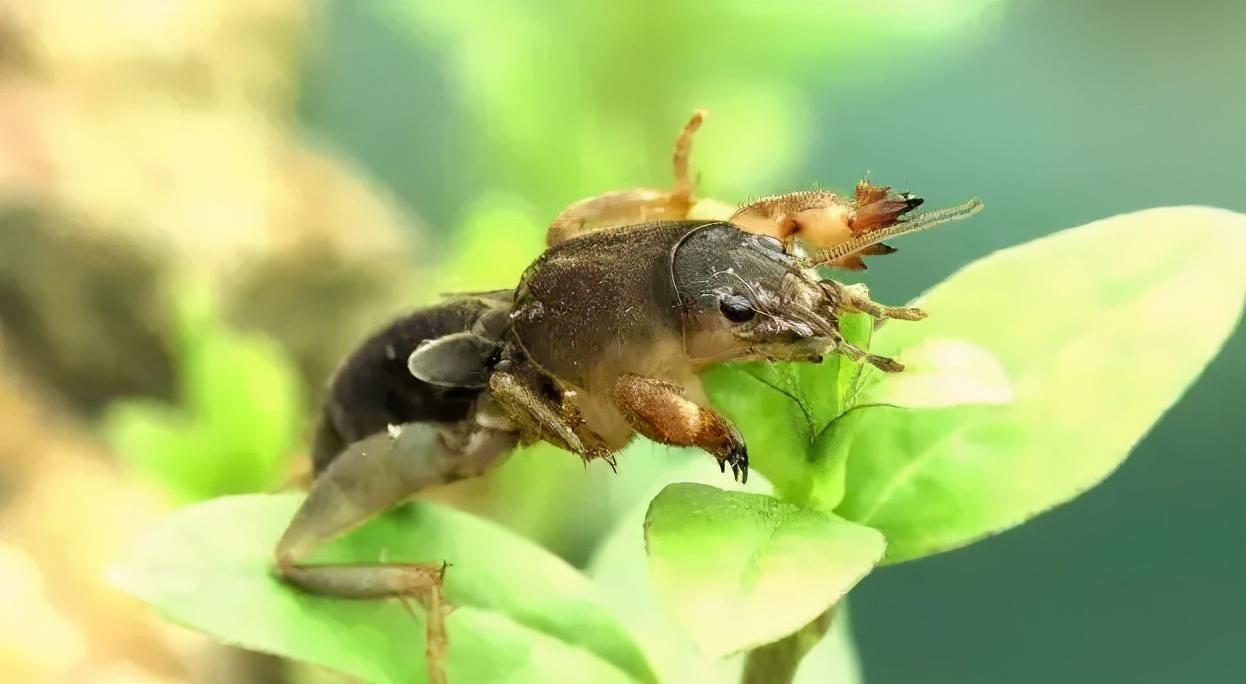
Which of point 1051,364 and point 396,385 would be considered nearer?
point 1051,364

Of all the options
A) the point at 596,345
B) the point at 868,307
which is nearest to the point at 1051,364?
the point at 868,307

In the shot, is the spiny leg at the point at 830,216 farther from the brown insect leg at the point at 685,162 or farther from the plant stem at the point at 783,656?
the plant stem at the point at 783,656

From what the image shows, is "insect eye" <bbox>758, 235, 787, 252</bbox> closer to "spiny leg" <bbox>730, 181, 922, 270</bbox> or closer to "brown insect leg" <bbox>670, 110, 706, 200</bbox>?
"spiny leg" <bbox>730, 181, 922, 270</bbox>

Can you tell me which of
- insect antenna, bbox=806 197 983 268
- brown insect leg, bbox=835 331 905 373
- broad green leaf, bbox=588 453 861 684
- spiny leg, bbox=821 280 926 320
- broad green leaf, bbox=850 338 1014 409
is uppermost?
insect antenna, bbox=806 197 983 268

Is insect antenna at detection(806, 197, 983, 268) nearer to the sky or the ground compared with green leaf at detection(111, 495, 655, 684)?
nearer to the sky

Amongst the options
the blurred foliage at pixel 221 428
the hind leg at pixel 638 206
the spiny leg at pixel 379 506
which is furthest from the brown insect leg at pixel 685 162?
the blurred foliage at pixel 221 428

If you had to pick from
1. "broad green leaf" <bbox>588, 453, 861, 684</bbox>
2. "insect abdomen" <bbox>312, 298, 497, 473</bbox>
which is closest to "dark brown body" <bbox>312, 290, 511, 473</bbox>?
"insect abdomen" <bbox>312, 298, 497, 473</bbox>

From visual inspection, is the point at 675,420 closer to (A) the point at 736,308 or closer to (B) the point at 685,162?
(A) the point at 736,308
